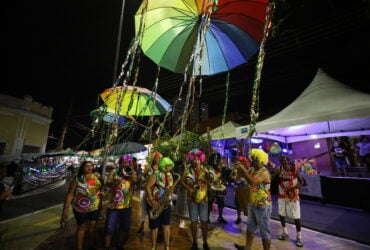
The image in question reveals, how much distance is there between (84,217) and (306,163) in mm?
9166

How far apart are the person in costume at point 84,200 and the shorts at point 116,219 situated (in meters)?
0.26

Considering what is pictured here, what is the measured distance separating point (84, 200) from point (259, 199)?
3119 millimetres

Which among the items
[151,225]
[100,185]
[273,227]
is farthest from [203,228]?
[273,227]

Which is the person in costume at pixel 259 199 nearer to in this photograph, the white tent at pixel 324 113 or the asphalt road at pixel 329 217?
the asphalt road at pixel 329 217

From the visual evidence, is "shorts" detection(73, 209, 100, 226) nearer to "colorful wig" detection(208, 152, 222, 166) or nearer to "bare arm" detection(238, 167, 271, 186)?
"bare arm" detection(238, 167, 271, 186)

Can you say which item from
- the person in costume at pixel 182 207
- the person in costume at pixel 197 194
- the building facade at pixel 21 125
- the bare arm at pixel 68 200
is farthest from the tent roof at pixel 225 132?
the building facade at pixel 21 125

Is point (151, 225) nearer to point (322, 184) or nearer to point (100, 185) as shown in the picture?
point (100, 185)

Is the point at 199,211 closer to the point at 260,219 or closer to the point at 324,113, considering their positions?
the point at 260,219

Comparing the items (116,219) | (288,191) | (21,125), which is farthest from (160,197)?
(21,125)

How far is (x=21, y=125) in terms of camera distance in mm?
22125

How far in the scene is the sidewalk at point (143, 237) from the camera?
4453 mm

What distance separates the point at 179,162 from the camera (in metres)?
7.51

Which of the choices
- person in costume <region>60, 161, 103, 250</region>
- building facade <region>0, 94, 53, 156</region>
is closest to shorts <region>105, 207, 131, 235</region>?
person in costume <region>60, 161, 103, 250</region>

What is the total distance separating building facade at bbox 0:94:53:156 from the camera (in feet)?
67.8
